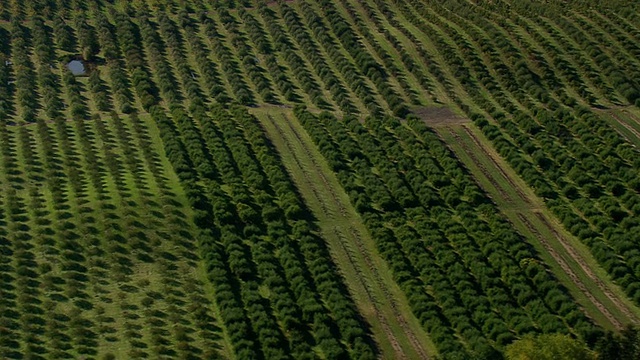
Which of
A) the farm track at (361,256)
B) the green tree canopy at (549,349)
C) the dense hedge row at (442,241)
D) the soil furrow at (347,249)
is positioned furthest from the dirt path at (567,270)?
the soil furrow at (347,249)

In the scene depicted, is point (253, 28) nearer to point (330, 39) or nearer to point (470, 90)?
point (330, 39)

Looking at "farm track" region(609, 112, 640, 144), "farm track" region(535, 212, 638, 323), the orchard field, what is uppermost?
"farm track" region(609, 112, 640, 144)

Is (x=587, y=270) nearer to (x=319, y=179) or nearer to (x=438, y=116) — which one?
(x=319, y=179)

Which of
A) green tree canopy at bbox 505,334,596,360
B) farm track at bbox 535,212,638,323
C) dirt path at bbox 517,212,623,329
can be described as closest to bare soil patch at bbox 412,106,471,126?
dirt path at bbox 517,212,623,329

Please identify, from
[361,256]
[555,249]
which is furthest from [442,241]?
[555,249]

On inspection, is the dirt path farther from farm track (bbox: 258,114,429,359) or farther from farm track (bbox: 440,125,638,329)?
farm track (bbox: 258,114,429,359)

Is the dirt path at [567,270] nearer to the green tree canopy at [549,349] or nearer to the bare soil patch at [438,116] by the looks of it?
the green tree canopy at [549,349]
